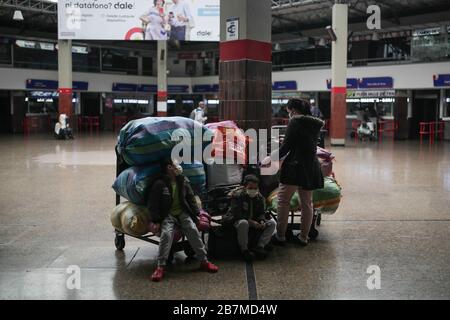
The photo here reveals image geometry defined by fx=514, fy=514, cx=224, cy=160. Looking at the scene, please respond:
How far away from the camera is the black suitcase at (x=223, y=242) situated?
15.4ft

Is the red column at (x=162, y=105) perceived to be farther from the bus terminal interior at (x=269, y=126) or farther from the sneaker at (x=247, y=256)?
the sneaker at (x=247, y=256)

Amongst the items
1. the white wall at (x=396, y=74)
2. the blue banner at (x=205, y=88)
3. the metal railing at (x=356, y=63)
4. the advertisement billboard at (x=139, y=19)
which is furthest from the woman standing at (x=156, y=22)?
the blue banner at (x=205, y=88)

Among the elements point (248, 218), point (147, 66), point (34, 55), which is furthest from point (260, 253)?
point (147, 66)

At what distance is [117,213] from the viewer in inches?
183

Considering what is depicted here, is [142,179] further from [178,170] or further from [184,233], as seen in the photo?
[184,233]

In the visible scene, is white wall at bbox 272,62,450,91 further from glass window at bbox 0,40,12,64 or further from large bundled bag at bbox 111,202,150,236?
large bundled bag at bbox 111,202,150,236

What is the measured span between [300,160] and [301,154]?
6 centimetres

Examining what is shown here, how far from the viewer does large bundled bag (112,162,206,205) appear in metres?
4.45

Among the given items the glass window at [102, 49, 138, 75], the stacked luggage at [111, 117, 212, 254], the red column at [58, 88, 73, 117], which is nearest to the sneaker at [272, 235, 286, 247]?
the stacked luggage at [111, 117, 212, 254]

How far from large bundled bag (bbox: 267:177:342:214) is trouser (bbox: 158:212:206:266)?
4.07 feet

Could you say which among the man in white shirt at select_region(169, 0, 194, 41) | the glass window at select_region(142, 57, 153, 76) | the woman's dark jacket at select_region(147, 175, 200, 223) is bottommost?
the woman's dark jacket at select_region(147, 175, 200, 223)

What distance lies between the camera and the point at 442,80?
2064 centimetres

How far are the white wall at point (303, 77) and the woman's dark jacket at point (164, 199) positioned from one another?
19.0 meters

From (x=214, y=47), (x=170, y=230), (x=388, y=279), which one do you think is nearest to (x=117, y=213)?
(x=170, y=230)
